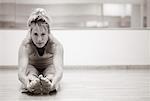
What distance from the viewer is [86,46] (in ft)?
16.2

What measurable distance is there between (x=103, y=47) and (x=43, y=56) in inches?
92.9

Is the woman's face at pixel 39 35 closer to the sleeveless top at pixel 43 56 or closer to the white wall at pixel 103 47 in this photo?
the sleeveless top at pixel 43 56

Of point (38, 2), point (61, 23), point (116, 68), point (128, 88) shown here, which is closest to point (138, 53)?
point (116, 68)

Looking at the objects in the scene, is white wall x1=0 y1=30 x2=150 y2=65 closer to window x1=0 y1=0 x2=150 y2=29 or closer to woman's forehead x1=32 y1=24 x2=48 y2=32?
window x1=0 y1=0 x2=150 y2=29

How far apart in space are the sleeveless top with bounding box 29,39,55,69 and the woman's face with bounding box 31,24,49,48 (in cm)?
7

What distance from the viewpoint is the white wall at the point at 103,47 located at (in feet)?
16.1

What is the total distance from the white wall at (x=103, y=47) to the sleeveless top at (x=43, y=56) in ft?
7.06

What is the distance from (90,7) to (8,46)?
1498 millimetres

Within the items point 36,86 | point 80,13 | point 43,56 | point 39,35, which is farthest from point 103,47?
point 36,86

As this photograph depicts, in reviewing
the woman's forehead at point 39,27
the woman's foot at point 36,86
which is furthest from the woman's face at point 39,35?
the woman's foot at point 36,86

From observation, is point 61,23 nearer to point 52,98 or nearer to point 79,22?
point 79,22

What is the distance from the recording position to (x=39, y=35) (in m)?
2.57

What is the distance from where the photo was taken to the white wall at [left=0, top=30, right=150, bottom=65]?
4922 mm

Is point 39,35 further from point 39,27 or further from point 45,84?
point 45,84
